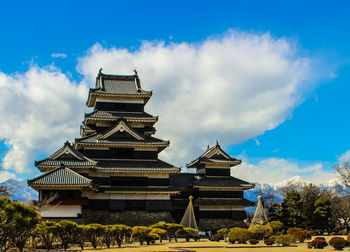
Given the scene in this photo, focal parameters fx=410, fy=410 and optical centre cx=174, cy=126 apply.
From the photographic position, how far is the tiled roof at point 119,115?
47.0 meters

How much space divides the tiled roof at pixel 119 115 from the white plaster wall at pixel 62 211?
37.1 feet

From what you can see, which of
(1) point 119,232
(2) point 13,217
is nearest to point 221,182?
(1) point 119,232

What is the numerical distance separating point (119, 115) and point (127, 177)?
840 cm

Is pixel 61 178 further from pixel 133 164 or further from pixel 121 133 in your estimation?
pixel 121 133

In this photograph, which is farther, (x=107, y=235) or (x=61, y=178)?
(x=61, y=178)

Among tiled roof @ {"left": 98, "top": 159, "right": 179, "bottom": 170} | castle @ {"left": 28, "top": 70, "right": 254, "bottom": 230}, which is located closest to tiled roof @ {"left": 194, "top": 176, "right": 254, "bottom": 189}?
castle @ {"left": 28, "top": 70, "right": 254, "bottom": 230}

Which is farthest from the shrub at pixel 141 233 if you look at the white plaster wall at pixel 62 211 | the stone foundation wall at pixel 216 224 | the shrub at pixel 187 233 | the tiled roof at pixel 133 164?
the stone foundation wall at pixel 216 224

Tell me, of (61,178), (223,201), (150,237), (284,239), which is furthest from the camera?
(223,201)

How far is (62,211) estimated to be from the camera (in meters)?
38.9

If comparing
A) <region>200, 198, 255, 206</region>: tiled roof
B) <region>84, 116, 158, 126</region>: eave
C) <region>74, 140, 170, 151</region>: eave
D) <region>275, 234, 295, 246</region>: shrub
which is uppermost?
<region>84, 116, 158, 126</region>: eave

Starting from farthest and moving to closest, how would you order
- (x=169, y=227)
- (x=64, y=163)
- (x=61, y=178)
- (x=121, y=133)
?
(x=121, y=133), (x=64, y=163), (x=61, y=178), (x=169, y=227)

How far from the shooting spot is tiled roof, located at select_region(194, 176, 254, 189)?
156 feet

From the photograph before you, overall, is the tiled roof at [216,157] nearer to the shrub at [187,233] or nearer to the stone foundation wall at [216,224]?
the stone foundation wall at [216,224]

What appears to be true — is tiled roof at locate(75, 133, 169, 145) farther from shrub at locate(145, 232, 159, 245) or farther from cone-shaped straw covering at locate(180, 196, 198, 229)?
shrub at locate(145, 232, 159, 245)
